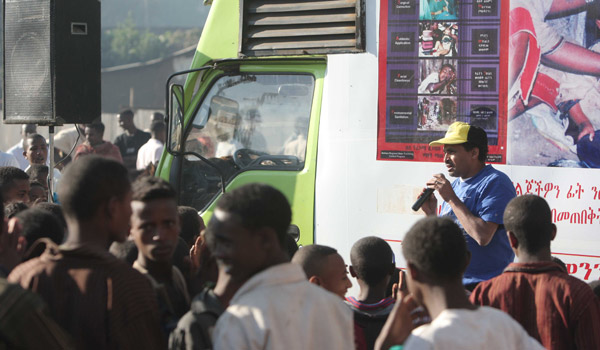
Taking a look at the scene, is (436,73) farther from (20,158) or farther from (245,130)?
(20,158)

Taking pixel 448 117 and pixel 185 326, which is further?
pixel 448 117

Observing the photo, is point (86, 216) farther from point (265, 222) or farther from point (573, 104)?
point (573, 104)

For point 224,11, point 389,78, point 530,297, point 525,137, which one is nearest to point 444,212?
point 525,137

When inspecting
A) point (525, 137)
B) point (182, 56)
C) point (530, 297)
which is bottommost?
point (530, 297)

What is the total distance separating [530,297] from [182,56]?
3046cm

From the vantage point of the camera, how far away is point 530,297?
3.20 meters

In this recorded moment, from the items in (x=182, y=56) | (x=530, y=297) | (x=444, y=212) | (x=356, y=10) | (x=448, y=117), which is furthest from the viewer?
(x=182, y=56)

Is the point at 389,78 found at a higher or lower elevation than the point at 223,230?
higher

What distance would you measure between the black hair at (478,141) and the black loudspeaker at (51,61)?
3.55m

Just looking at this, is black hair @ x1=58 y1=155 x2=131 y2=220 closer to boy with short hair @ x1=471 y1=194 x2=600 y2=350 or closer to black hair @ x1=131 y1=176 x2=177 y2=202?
black hair @ x1=131 y1=176 x2=177 y2=202

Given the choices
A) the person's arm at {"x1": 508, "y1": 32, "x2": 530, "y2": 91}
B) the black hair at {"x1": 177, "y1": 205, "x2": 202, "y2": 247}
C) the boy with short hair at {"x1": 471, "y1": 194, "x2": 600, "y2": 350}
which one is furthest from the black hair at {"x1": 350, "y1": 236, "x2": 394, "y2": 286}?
the person's arm at {"x1": 508, "y1": 32, "x2": 530, "y2": 91}

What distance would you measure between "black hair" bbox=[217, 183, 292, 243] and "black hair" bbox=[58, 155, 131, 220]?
1.20 feet

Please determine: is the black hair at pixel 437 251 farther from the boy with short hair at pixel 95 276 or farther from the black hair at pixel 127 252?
the black hair at pixel 127 252

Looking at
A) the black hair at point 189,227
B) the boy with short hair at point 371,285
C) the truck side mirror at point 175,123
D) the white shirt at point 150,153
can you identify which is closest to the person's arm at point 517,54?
the boy with short hair at point 371,285
